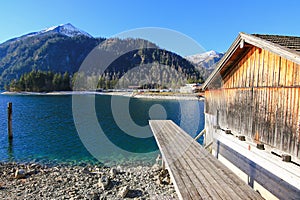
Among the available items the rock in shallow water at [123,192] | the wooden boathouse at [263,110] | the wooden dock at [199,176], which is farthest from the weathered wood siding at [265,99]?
the rock in shallow water at [123,192]

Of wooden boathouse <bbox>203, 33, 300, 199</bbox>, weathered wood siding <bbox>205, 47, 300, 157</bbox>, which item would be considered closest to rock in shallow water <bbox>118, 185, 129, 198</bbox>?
wooden boathouse <bbox>203, 33, 300, 199</bbox>

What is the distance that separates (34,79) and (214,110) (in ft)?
430

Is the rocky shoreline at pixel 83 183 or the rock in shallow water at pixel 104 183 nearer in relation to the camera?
the rocky shoreline at pixel 83 183

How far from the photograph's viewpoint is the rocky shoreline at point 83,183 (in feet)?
34.7

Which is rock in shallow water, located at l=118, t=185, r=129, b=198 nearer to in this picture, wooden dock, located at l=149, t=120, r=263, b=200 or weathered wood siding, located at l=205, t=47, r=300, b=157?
wooden dock, located at l=149, t=120, r=263, b=200

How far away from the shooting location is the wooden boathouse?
20.7 feet

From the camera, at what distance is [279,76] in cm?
689

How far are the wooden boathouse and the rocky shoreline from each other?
4175 millimetres

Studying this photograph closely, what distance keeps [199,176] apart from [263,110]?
353 centimetres

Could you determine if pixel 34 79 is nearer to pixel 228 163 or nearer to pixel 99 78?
pixel 99 78

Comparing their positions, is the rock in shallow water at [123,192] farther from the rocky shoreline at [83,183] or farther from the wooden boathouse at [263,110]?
the wooden boathouse at [263,110]

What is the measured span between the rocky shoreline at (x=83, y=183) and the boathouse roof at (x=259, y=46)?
7045 millimetres

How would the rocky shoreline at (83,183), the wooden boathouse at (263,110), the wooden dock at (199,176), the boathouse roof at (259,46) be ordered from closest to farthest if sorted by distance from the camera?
1. the wooden dock at (199,176)
2. the boathouse roof at (259,46)
3. the wooden boathouse at (263,110)
4. the rocky shoreline at (83,183)

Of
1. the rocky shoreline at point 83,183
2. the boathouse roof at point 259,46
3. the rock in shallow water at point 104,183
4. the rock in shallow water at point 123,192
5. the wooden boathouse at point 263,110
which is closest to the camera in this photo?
the boathouse roof at point 259,46
